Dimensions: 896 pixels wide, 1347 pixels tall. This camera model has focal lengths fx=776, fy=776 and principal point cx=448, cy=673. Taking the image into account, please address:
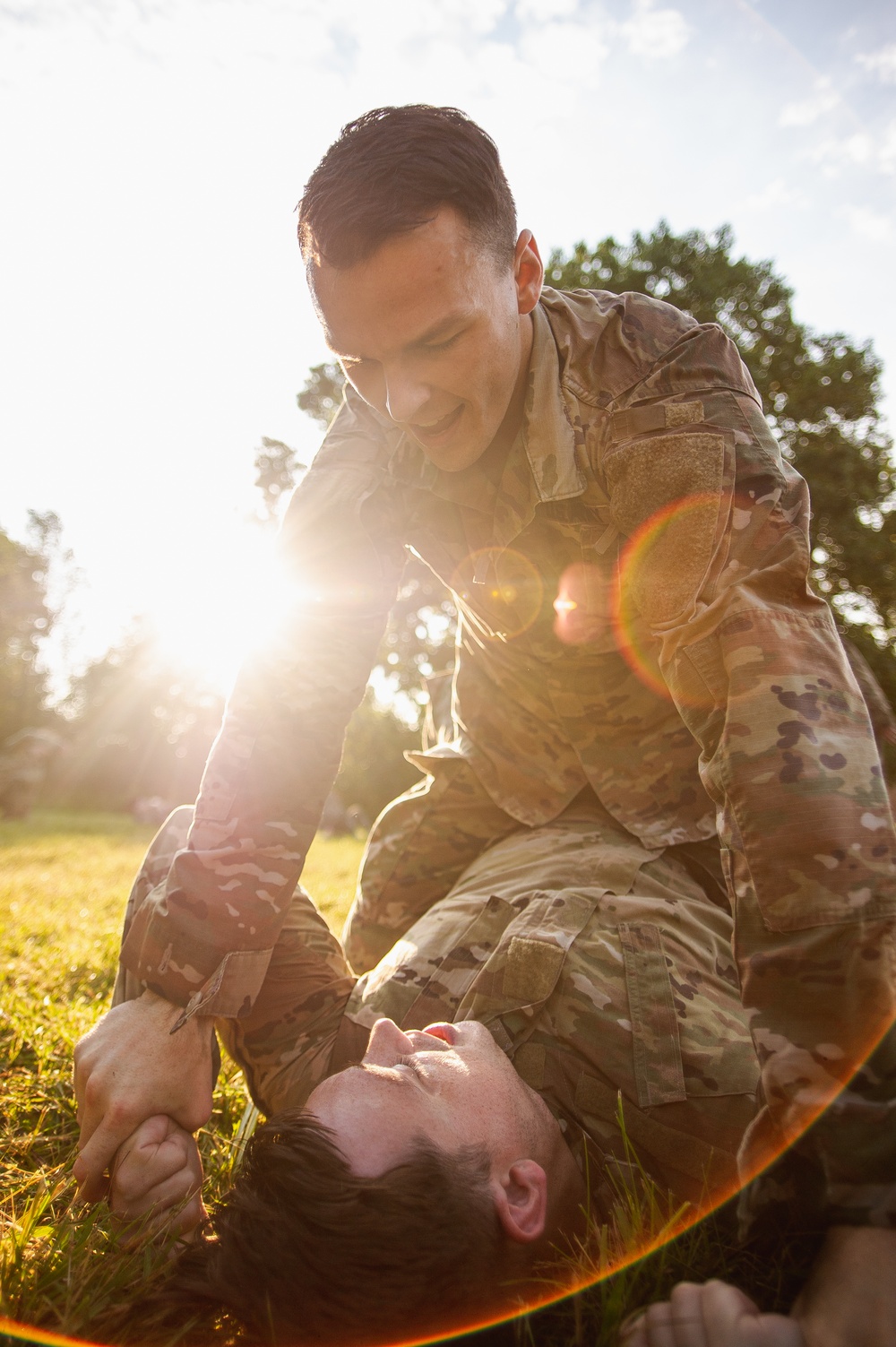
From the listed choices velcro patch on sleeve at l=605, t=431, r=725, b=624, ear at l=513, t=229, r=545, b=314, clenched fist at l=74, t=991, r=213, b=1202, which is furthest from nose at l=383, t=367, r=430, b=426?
clenched fist at l=74, t=991, r=213, b=1202

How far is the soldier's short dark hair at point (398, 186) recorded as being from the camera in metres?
1.96

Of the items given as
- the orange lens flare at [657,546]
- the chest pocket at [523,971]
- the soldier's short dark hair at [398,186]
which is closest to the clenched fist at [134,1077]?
the chest pocket at [523,971]

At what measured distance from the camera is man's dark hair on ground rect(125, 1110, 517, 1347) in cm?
135

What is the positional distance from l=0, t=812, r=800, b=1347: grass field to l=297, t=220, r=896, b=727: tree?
12137 mm

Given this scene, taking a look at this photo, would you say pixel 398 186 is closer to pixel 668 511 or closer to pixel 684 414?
pixel 684 414

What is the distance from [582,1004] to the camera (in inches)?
76.5

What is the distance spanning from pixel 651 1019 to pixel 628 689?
1156 mm

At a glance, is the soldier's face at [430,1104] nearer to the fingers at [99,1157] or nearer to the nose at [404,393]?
the fingers at [99,1157]

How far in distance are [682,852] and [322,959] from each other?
4.13ft

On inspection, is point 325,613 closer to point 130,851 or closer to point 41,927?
point 41,927

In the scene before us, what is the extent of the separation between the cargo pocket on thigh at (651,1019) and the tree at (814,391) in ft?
39.2

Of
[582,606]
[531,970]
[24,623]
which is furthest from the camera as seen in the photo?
[24,623]

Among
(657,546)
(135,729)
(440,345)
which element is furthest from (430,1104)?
(135,729)

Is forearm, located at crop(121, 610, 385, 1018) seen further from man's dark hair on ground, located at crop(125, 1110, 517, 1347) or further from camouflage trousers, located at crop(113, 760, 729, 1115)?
man's dark hair on ground, located at crop(125, 1110, 517, 1347)
